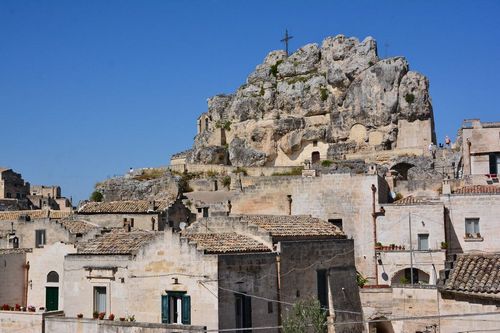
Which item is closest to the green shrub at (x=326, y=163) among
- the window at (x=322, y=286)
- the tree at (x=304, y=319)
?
the window at (x=322, y=286)

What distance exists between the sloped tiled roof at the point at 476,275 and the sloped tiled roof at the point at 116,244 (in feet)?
39.8

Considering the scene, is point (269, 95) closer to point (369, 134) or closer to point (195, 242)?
point (369, 134)

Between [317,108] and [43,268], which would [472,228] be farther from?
[317,108]

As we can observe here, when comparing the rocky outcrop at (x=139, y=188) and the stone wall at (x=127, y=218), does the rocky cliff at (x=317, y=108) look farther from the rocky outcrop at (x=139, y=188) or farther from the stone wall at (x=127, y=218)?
the stone wall at (x=127, y=218)

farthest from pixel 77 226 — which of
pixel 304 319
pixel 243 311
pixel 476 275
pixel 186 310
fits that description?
pixel 476 275

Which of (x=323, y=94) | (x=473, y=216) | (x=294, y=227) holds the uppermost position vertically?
(x=323, y=94)

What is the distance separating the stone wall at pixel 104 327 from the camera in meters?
25.2

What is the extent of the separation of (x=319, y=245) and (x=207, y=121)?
70.9m

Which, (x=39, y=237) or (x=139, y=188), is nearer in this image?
(x=39, y=237)

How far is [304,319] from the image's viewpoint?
1029 inches

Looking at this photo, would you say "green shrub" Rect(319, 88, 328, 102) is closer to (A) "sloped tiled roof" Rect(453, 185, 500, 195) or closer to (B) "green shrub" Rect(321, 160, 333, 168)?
(B) "green shrub" Rect(321, 160, 333, 168)

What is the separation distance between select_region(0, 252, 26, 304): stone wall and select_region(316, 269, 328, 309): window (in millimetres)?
15936

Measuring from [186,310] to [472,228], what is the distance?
19.6 meters

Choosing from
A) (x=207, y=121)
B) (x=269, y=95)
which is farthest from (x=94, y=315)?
(x=207, y=121)
